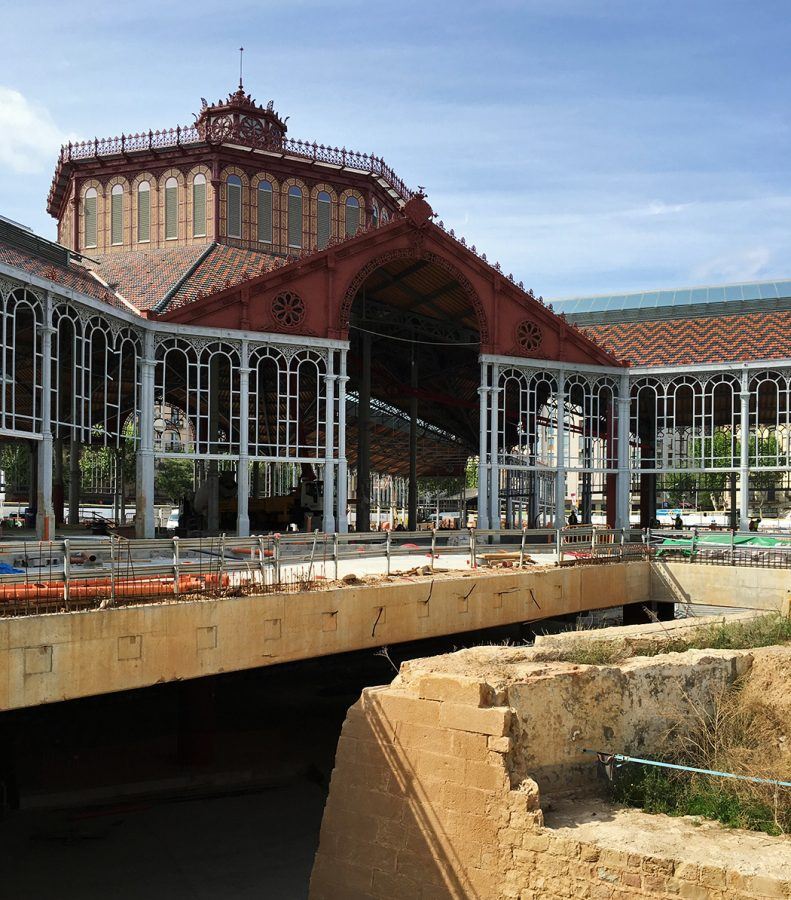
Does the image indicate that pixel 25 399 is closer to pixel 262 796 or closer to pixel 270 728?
pixel 270 728

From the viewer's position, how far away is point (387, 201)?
4481cm

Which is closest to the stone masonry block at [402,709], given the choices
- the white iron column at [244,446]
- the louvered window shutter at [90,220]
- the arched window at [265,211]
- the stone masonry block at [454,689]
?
the stone masonry block at [454,689]

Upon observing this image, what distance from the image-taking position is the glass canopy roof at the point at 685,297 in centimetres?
4414

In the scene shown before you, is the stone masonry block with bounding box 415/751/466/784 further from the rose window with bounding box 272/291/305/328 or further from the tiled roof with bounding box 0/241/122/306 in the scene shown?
the rose window with bounding box 272/291/305/328

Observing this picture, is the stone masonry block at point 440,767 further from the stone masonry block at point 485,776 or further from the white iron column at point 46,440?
the white iron column at point 46,440

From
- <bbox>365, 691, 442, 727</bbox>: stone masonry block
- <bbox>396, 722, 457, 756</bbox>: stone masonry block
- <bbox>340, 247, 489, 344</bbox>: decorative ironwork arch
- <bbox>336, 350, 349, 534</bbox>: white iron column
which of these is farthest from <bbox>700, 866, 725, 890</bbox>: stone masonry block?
<bbox>340, 247, 489, 344</bbox>: decorative ironwork arch

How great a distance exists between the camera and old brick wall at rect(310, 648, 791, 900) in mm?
9562

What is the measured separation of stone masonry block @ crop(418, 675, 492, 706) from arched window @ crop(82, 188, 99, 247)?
35.6 m

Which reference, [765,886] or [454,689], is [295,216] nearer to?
[454,689]

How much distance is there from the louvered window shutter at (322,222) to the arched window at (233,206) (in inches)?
140

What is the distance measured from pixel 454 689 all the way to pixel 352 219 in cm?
3408

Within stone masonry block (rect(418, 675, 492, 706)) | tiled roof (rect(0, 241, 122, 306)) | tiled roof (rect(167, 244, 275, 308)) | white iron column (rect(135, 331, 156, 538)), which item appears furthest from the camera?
tiled roof (rect(167, 244, 275, 308))

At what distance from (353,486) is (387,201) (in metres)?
41.3

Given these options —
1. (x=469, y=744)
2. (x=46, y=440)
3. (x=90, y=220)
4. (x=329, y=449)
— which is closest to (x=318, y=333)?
(x=329, y=449)
